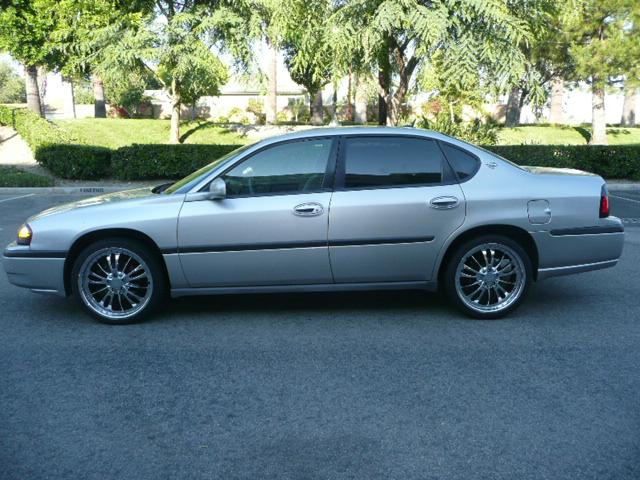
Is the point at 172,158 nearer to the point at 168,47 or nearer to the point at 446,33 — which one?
the point at 168,47

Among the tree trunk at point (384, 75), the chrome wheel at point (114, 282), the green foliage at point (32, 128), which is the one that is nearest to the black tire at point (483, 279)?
the chrome wheel at point (114, 282)

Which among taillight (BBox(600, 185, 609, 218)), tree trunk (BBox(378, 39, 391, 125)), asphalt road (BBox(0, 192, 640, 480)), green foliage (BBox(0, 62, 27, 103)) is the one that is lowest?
asphalt road (BBox(0, 192, 640, 480))

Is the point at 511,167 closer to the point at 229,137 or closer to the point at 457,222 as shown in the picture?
the point at 457,222

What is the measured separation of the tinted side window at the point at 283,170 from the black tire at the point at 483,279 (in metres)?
1.28

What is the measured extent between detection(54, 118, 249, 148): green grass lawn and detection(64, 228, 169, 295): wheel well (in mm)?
20226

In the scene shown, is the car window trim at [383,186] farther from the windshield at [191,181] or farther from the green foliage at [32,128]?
the green foliage at [32,128]

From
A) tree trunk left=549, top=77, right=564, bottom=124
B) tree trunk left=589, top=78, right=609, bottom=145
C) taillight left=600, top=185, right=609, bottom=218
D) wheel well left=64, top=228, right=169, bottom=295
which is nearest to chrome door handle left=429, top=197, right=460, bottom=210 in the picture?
taillight left=600, top=185, right=609, bottom=218

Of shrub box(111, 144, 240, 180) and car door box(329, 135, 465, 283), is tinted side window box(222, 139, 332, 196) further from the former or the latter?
shrub box(111, 144, 240, 180)

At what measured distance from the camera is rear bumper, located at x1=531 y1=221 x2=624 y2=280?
5.50 m

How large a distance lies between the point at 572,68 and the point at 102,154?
19.0m

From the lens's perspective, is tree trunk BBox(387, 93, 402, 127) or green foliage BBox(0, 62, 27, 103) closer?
tree trunk BBox(387, 93, 402, 127)

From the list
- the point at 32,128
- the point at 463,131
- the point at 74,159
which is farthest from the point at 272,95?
the point at 74,159

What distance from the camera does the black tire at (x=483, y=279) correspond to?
547cm

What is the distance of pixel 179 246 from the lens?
17.4 ft
